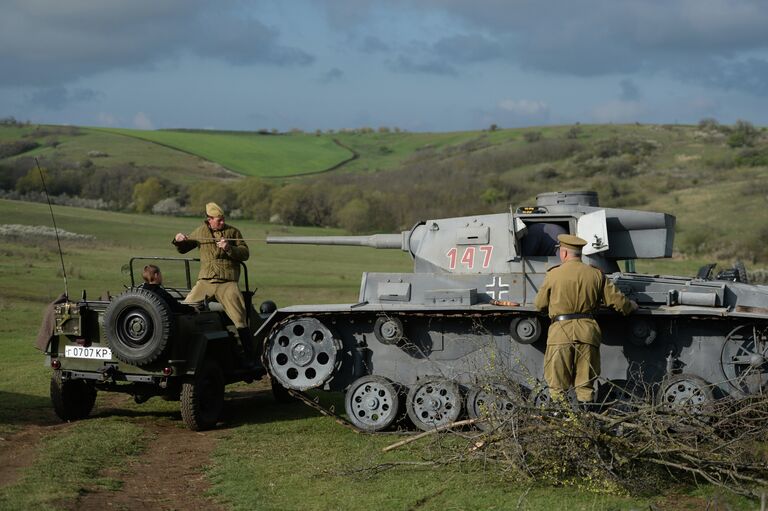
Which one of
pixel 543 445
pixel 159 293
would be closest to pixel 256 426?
pixel 159 293

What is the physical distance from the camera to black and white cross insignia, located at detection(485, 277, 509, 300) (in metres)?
13.4

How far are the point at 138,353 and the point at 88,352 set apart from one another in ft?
3.11

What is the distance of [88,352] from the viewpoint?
532 inches

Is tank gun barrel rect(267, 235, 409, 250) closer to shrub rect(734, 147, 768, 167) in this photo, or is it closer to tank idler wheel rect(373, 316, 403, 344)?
tank idler wheel rect(373, 316, 403, 344)

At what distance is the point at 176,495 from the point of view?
1015 cm

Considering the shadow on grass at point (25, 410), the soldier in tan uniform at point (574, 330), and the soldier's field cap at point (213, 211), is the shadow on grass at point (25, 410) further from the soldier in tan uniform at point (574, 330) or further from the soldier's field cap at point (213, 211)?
the soldier in tan uniform at point (574, 330)

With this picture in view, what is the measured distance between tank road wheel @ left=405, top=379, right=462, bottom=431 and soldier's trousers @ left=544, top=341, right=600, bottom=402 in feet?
5.55

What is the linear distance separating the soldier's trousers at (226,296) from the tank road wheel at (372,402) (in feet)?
7.07

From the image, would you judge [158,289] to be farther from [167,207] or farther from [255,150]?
[255,150]

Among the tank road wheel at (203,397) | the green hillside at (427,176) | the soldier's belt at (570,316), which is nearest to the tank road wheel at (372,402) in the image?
the tank road wheel at (203,397)

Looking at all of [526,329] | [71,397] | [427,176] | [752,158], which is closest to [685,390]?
[526,329]

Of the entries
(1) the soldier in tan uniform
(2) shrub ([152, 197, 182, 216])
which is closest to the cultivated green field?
(2) shrub ([152, 197, 182, 216])

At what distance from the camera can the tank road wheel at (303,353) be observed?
43.8 ft

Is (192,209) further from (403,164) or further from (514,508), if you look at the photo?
(514,508)
